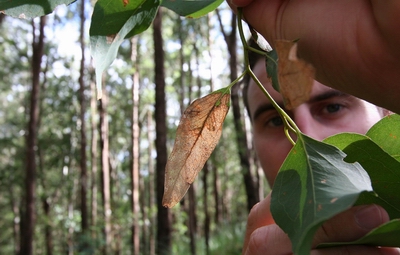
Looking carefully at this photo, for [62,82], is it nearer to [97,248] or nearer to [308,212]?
[97,248]

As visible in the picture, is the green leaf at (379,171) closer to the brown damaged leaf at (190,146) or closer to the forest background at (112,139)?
the brown damaged leaf at (190,146)

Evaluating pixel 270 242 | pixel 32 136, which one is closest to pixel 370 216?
pixel 270 242

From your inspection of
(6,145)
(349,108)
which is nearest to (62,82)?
(6,145)

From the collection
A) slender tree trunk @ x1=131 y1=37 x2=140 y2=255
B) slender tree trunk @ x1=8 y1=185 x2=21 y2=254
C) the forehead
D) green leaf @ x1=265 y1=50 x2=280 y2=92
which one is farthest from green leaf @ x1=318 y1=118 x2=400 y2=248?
slender tree trunk @ x1=8 y1=185 x2=21 y2=254

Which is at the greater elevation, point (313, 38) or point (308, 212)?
point (313, 38)

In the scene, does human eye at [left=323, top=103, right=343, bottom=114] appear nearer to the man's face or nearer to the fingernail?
the man's face

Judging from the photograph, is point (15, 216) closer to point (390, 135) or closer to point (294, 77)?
point (390, 135)
